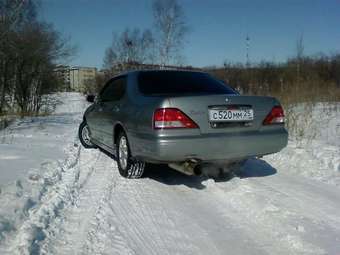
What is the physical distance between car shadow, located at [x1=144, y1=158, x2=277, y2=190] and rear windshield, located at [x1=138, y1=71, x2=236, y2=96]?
3.79 ft

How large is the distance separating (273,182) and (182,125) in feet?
5.29

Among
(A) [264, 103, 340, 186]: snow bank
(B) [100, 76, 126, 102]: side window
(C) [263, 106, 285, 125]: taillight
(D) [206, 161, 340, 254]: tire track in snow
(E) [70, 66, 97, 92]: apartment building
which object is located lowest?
(D) [206, 161, 340, 254]: tire track in snow

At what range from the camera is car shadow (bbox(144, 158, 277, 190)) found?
480 cm

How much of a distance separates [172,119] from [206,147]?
49 cm

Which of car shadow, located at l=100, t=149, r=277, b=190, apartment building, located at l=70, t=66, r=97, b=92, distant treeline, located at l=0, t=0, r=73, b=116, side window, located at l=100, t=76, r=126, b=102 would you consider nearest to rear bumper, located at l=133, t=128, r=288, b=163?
car shadow, located at l=100, t=149, r=277, b=190

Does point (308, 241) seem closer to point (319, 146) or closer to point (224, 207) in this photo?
point (224, 207)

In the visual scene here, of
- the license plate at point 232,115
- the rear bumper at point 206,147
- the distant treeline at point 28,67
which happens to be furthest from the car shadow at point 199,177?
the distant treeline at point 28,67

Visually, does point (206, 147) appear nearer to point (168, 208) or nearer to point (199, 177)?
point (168, 208)

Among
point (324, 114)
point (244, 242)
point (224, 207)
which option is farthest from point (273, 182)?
point (324, 114)

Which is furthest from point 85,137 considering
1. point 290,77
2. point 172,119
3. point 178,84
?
point 290,77

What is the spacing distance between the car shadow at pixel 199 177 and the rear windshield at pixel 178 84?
3.79 ft

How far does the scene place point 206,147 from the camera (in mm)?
3992

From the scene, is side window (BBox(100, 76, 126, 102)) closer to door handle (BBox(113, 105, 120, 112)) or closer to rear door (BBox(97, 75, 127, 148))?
rear door (BBox(97, 75, 127, 148))

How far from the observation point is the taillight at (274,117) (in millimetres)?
4391
